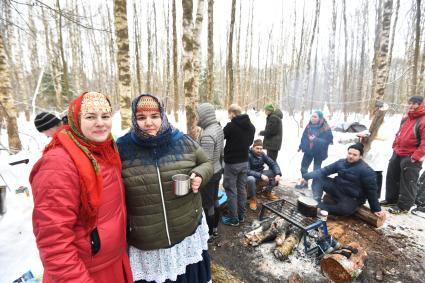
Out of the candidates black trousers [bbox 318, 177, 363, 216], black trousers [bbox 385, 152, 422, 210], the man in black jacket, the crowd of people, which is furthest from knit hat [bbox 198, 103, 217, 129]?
black trousers [bbox 385, 152, 422, 210]

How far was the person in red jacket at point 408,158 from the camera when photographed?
161 inches

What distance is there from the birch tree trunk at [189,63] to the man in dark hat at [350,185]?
3.07 meters

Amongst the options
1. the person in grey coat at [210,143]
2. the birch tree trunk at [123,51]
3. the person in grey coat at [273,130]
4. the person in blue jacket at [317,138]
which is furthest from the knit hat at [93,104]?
the person in blue jacket at [317,138]

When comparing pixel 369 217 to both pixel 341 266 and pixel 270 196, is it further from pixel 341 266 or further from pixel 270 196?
pixel 270 196

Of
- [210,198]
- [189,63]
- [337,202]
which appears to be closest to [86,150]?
[210,198]

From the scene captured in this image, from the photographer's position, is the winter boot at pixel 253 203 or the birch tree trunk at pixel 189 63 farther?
the birch tree trunk at pixel 189 63

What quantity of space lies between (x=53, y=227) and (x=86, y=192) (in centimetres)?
22

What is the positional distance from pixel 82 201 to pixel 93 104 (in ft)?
1.87

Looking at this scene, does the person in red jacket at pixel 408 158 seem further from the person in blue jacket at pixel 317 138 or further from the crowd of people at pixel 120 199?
the crowd of people at pixel 120 199

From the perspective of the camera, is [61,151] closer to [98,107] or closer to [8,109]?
[98,107]

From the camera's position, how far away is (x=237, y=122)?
3.70 metres

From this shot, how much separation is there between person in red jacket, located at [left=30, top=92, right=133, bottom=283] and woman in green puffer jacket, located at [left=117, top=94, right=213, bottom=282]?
13cm

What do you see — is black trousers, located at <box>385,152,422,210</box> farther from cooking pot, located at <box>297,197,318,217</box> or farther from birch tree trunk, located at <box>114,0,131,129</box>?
birch tree trunk, located at <box>114,0,131,129</box>

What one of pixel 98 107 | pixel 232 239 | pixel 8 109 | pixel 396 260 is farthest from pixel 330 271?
pixel 8 109
